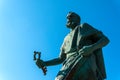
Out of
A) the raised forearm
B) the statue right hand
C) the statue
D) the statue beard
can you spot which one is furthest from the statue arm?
the statue right hand

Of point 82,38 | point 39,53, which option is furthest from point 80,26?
point 39,53

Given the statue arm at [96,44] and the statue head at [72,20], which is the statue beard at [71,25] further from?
the statue arm at [96,44]

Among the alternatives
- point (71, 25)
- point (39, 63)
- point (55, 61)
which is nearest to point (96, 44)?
point (71, 25)

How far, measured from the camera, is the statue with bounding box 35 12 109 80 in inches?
554

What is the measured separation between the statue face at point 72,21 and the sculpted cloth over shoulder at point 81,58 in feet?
0.93

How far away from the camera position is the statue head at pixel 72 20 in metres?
15.5

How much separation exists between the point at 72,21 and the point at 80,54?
167cm

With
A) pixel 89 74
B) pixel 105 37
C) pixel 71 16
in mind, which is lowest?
pixel 89 74

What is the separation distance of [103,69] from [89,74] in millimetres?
683

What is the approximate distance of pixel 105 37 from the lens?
14.6 m

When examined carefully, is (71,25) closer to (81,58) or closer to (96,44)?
(96,44)

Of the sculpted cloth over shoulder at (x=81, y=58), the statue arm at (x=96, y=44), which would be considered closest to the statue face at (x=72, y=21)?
the sculpted cloth over shoulder at (x=81, y=58)

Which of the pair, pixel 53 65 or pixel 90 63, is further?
pixel 53 65

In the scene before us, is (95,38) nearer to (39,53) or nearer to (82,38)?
(82,38)
